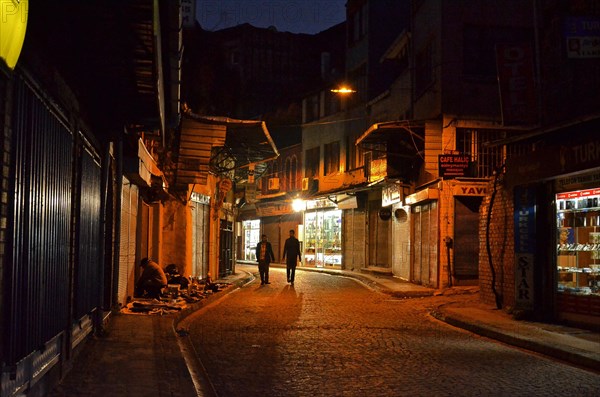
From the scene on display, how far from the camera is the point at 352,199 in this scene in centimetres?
3544

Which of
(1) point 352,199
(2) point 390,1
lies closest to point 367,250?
(1) point 352,199

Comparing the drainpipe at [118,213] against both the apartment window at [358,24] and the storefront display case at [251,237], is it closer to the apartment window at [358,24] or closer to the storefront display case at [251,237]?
the apartment window at [358,24]

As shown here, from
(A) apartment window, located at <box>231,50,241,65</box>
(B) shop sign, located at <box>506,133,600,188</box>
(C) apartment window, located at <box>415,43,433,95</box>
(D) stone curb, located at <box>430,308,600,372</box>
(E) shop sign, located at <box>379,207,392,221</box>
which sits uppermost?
(A) apartment window, located at <box>231,50,241,65</box>

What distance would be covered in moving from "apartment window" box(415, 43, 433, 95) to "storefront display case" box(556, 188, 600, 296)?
10.9 metres

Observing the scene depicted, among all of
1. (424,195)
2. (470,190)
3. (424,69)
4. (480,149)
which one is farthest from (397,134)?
(470,190)

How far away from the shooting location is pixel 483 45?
23.1m

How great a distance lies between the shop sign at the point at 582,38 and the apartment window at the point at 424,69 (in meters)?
11.4

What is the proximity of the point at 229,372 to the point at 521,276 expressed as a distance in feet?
27.4

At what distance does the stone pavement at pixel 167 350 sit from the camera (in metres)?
7.49

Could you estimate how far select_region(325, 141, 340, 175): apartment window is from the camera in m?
38.1

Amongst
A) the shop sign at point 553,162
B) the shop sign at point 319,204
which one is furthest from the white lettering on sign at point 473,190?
the shop sign at point 319,204

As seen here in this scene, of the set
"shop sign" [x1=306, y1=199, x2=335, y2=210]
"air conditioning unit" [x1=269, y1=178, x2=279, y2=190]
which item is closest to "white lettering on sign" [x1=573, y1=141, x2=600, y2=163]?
"shop sign" [x1=306, y1=199, x2=335, y2=210]

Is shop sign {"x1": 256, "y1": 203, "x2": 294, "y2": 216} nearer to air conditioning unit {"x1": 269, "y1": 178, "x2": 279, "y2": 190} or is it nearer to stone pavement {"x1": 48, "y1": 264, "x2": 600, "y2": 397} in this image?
air conditioning unit {"x1": 269, "y1": 178, "x2": 279, "y2": 190}

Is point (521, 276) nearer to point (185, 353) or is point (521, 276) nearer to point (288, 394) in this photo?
point (185, 353)
